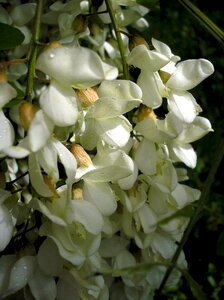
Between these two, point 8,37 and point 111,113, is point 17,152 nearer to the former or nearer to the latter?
point 111,113

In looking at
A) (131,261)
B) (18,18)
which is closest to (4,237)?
(131,261)

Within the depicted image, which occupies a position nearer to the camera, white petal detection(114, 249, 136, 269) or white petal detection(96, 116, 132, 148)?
white petal detection(96, 116, 132, 148)

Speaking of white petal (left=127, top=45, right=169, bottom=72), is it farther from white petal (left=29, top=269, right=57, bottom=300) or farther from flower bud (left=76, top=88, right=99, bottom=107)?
white petal (left=29, top=269, right=57, bottom=300)

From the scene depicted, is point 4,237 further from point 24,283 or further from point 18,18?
point 18,18

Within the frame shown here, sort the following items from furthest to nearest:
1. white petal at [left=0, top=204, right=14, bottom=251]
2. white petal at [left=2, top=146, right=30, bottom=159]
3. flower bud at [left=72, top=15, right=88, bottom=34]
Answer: flower bud at [left=72, top=15, right=88, bottom=34] → white petal at [left=0, top=204, right=14, bottom=251] → white petal at [left=2, top=146, right=30, bottom=159]

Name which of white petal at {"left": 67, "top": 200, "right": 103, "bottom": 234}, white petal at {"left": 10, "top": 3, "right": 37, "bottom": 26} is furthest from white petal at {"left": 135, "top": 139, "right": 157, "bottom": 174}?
white petal at {"left": 10, "top": 3, "right": 37, "bottom": 26}

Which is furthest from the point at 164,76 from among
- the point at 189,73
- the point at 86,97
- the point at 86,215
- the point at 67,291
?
the point at 67,291
